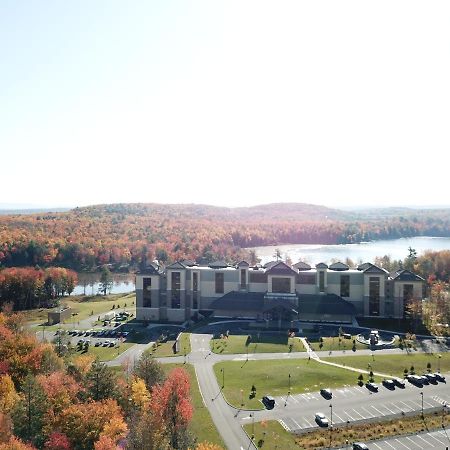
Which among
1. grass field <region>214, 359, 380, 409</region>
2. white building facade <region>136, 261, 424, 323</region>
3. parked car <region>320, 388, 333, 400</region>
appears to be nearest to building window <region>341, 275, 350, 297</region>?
white building facade <region>136, 261, 424, 323</region>

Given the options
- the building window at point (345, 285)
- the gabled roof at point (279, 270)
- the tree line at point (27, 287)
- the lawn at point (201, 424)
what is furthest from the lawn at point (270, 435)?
the tree line at point (27, 287)

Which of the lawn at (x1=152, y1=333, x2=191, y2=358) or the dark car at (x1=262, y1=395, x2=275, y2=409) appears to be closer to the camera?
the dark car at (x1=262, y1=395, x2=275, y2=409)

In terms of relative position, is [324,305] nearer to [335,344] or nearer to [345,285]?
[345,285]

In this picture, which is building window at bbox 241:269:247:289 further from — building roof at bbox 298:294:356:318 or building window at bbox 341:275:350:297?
building window at bbox 341:275:350:297

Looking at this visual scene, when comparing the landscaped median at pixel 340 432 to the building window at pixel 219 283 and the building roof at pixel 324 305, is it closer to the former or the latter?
the building roof at pixel 324 305

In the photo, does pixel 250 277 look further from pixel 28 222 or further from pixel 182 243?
pixel 28 222

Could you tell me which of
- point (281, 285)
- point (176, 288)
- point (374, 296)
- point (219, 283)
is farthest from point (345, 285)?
point (176, 288)
